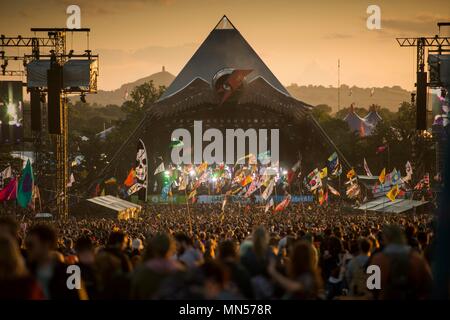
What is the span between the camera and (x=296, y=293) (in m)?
7.69

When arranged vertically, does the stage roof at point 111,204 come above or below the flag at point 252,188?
below

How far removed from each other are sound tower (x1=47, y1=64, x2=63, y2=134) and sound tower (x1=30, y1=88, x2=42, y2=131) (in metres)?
5.35

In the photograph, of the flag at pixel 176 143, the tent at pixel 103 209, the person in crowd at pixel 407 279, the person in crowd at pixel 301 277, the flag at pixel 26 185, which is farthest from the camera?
the flag at pixel 176 143

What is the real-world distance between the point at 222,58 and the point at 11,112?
3609 cm

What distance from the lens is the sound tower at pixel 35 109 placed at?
4266cm

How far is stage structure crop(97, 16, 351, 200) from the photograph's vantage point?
65.4m

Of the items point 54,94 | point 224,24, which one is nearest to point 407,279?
point 54,94

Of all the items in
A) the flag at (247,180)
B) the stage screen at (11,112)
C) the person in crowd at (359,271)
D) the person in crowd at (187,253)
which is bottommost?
the flag at (247,180)

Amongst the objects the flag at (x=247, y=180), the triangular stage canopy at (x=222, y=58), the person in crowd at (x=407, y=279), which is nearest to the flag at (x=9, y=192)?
the flag at (x=247, y=180)

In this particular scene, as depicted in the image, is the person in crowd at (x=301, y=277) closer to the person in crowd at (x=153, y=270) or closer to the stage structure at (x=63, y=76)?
the person in crowd at (x=153, y=270)

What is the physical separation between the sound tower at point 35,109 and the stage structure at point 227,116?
752 inches

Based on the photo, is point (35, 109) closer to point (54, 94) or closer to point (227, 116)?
point (54, 94)

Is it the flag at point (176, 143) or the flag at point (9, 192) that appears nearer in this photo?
the flag at point (9, 192)
